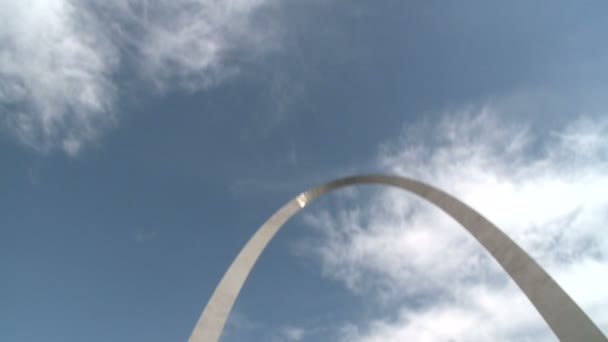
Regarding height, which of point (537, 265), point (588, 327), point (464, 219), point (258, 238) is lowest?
point (588, 327)

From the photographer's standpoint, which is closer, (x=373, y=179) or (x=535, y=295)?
(x=535, y=295)

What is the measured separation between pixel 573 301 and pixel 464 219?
7.30 meters

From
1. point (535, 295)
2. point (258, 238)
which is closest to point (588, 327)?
point (535, 295)

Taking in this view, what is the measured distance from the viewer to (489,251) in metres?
19.5

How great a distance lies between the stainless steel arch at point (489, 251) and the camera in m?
14.8

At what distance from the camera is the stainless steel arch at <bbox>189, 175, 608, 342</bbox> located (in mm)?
14789

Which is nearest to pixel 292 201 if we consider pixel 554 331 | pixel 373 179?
pixel 373 179

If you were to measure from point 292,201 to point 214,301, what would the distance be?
419 inches

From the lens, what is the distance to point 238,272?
2419 cm

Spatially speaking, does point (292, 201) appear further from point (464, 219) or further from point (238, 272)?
point (464, 219)

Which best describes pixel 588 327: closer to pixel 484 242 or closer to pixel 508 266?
pixel 508 266

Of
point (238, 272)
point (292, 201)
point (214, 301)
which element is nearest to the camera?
point (214, 301)

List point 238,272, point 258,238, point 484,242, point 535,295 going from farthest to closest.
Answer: point 258,238, point 238,272, point 484,242, point 535,295

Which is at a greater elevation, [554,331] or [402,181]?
[402,181]
